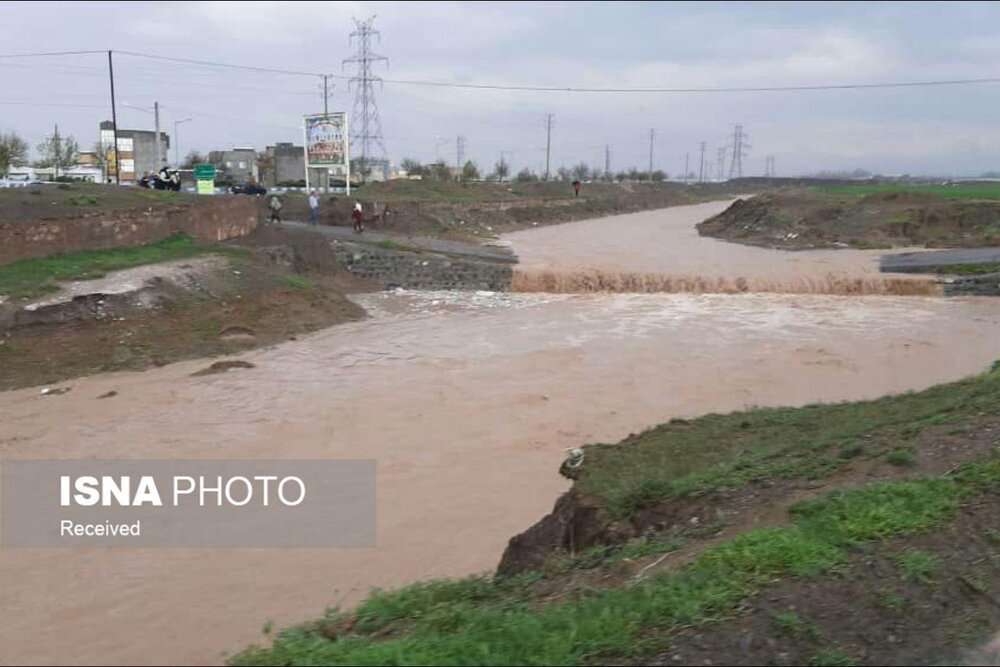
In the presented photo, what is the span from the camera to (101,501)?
1095 cm

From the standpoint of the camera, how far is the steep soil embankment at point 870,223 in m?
42.6

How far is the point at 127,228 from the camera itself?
23.5 metres

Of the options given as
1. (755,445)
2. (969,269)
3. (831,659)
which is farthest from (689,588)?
(969,269)

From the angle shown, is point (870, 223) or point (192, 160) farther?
point (192, 160)

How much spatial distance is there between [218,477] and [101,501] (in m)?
1.48

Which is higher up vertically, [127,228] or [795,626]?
[127,228]

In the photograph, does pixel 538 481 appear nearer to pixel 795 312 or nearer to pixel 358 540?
pixel 358 540

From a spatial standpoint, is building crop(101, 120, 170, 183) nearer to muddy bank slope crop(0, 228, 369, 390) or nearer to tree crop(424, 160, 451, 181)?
tree crop(424, 160, 451, 181)

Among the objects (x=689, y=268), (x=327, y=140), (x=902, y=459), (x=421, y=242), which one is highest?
(x=327, y=140)

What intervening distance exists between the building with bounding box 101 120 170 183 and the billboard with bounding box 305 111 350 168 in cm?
2478

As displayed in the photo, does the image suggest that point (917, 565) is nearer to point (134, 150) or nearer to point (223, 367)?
point (223, 367)

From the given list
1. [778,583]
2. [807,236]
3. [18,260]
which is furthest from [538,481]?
[807,236]
